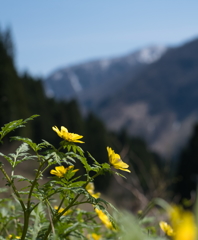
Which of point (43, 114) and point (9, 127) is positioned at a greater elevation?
point (43, 114)

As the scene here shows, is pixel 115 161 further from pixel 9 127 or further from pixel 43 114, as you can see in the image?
pixel 43 114

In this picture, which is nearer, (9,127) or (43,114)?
(9,127)

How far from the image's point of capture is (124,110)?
200 metres

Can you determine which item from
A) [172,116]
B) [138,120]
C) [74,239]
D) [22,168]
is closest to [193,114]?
[172,116]

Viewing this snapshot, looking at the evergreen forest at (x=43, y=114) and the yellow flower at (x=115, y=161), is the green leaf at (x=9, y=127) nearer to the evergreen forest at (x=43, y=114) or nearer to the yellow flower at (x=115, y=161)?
the yellow flower at (x=115, y=161)

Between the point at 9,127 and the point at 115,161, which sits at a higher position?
the point at 9,127

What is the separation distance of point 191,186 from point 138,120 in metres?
167

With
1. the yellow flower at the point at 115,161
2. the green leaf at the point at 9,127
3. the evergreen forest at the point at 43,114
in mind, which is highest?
the evergreen forest at the point at 43,114

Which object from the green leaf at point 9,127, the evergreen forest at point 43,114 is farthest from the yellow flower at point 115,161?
the evergreen forest at point 43,114

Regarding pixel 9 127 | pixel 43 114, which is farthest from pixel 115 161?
pixel 43 114

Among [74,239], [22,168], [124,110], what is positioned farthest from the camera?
[124,110]

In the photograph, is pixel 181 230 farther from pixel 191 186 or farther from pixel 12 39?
pixel 12 39

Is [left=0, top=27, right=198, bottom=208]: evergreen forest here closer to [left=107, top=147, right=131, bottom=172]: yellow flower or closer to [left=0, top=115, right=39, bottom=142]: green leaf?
[left=107, top=147, right=131, bottom=172]: yellow flower

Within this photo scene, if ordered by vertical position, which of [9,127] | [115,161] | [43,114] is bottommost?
[115,161]
